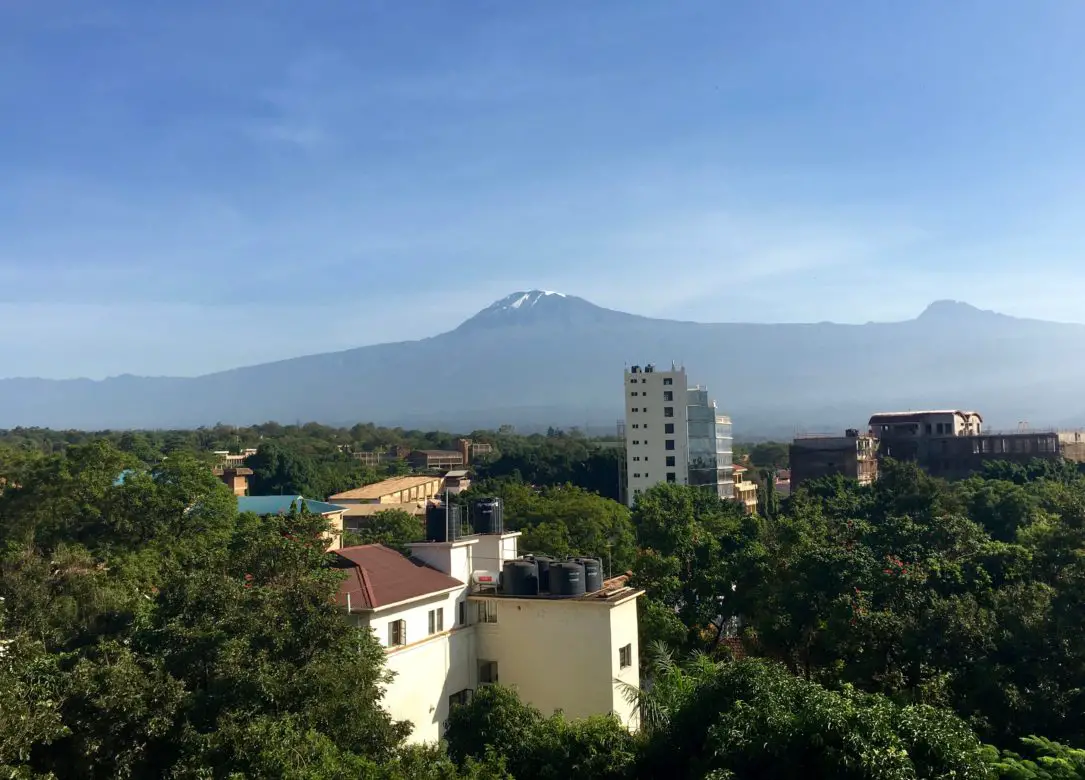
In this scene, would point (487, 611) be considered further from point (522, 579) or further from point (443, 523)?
point (443, 523)

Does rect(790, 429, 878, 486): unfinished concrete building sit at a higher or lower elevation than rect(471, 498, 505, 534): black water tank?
lower

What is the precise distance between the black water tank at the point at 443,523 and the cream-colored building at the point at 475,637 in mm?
521

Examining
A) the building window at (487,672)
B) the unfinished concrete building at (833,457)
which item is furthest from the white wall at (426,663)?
the unfinished concrete building at (833,457)

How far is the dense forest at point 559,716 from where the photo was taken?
1018 centimetres

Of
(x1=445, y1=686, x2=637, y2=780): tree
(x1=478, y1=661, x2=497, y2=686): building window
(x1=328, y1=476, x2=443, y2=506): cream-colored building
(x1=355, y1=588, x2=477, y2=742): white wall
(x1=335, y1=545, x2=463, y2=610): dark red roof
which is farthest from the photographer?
(x1=328, y1=476, x2=443, y2=506): cream-colored building

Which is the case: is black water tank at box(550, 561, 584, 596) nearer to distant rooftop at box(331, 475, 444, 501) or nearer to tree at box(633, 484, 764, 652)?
tree at box(633, 484, 764, 652)

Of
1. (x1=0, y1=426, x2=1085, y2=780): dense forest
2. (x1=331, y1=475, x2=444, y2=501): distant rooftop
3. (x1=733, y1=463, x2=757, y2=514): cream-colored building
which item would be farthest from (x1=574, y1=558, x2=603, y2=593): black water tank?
(x1=733, y1=463, x2=757, y2=514): cream-colored building

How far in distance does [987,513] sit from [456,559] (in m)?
26.8

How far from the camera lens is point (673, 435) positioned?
68.8 meters

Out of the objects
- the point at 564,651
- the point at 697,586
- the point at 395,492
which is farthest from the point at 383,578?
the point at 395,492

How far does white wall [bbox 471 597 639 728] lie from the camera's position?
18172mm

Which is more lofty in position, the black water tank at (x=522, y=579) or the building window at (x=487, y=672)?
the black water tank at (x=522, y=579)

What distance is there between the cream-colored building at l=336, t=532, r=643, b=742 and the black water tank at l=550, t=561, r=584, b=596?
0.31 meters

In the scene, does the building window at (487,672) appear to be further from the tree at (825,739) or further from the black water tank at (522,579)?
the tree at (825,739)
